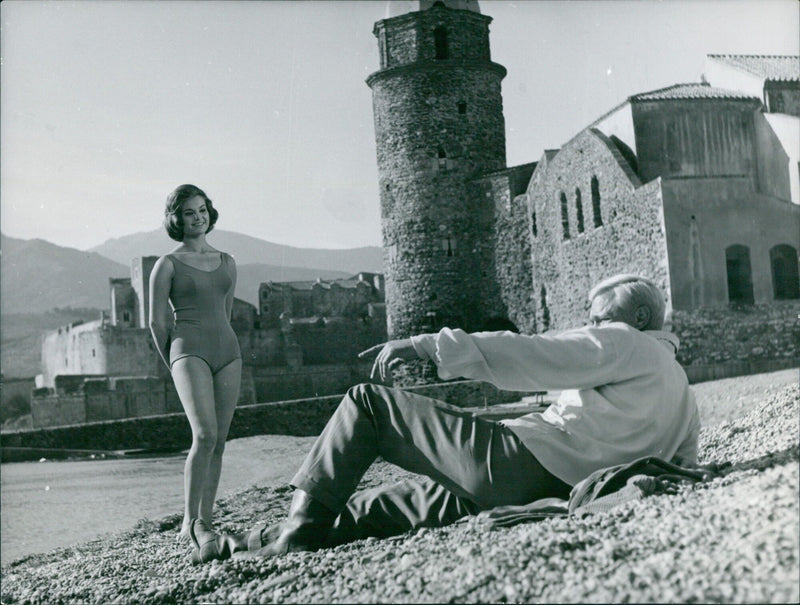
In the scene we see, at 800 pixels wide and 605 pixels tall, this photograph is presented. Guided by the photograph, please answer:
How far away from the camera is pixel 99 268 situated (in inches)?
4210

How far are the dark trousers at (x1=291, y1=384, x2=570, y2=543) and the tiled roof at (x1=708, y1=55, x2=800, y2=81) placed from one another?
53.5 feet

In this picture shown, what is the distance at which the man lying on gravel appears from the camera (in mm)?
3250

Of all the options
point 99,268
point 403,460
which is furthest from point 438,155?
point 99,268

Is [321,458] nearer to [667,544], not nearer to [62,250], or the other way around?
[667,544]

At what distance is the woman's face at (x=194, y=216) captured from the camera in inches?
172

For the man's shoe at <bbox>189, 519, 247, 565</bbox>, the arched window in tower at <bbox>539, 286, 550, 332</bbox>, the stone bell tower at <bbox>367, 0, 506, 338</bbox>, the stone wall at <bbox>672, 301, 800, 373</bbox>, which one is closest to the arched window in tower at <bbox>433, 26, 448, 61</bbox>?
the stone bell tower at <bbox>367, 0, 506, 338</bbox>

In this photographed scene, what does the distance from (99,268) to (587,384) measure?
109974 mm

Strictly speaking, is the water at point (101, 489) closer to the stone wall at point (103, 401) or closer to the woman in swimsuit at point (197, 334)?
the woman in swimsuit at point (197, 334)

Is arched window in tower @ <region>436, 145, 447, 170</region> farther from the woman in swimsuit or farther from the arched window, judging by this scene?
the woman in swimsuit

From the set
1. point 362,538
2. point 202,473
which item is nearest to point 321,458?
point 362,538

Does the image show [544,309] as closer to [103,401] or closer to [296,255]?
[103,401]

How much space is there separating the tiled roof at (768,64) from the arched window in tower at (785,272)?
4.26m

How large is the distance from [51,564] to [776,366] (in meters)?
12.1

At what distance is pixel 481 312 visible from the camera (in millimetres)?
25125
